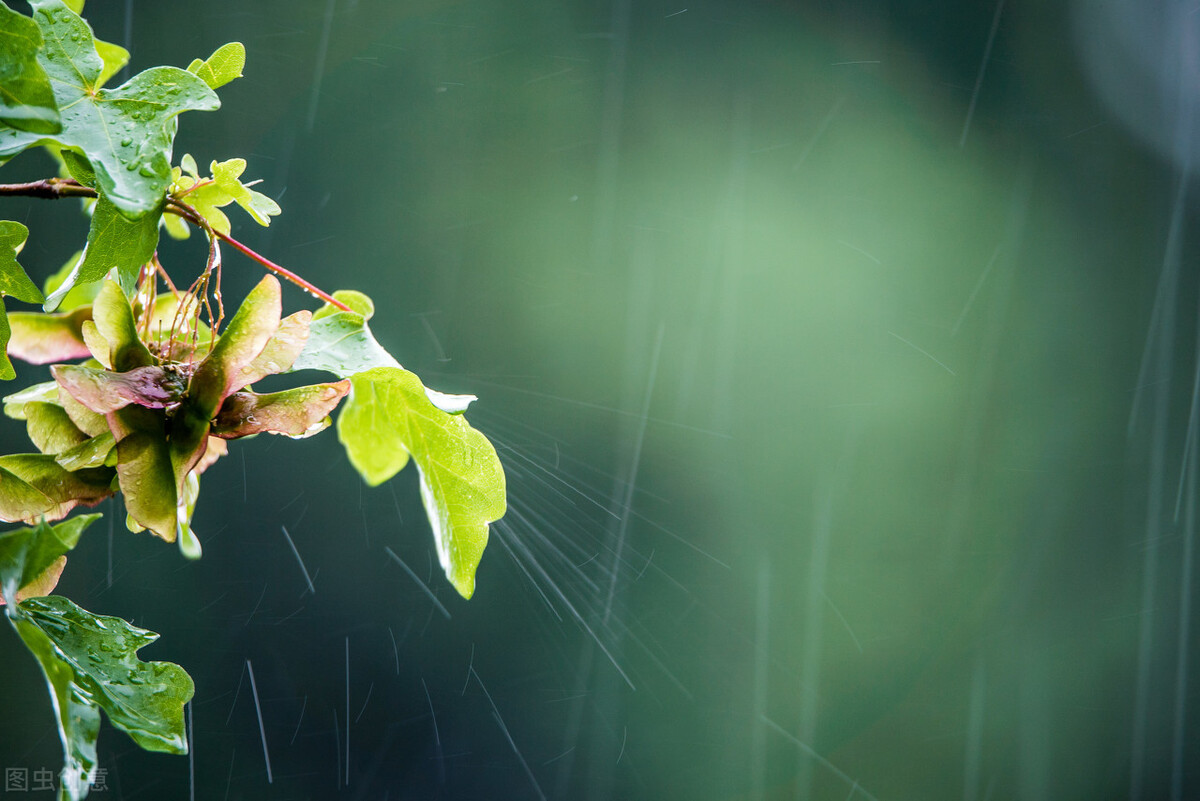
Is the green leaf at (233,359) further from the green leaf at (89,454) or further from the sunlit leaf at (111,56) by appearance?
the sunlit leaf at (111,56)

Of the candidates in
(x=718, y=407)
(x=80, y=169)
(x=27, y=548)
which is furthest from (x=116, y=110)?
(x=718, y=407)

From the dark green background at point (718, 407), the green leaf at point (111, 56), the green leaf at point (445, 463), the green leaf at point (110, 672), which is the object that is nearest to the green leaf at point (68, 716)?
Answer: the green leaf at point (110, 672)

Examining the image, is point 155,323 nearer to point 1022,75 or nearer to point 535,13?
point 535,13

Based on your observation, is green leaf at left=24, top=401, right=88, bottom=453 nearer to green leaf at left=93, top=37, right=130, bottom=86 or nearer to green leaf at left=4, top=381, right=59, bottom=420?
green leaf at left=4, top=381, right=59, bottom=420

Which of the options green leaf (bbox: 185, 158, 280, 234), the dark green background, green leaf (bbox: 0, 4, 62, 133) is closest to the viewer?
green leaf (bbox: 0, 4, 62, 133)

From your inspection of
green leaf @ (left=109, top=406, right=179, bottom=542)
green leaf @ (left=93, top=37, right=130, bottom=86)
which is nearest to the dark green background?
green leaf @ (left=93, top=37, right=130, bottom=86)

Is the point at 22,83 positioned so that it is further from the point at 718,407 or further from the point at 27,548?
the point at 718,407
